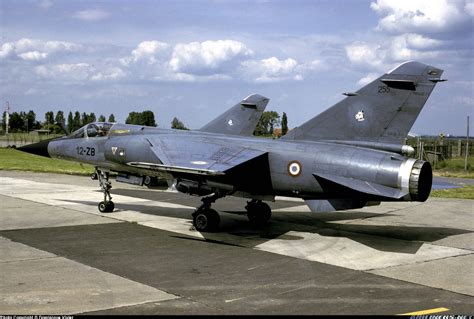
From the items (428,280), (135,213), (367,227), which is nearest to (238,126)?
(135,213)

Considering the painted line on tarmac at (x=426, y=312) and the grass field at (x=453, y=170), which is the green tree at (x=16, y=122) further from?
the painted line on tarmac at (x=426, y=312)

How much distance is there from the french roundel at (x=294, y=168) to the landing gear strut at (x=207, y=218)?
2.08 meters

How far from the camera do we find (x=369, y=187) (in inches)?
463

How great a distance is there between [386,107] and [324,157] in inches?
74.1

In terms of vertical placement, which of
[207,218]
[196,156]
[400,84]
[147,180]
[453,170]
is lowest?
[453,170]

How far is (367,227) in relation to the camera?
15.7m

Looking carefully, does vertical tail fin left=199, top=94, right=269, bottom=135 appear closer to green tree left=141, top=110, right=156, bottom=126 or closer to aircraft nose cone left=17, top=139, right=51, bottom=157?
aircraft nose cone left=17, top=139, right=51, bottom=157

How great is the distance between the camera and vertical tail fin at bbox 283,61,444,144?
41.1 feet

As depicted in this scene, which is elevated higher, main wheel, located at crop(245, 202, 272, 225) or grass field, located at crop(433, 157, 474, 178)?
main wheel, located at crop(245, 202, 272, 225)

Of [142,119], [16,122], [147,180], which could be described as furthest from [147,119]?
[16,122]

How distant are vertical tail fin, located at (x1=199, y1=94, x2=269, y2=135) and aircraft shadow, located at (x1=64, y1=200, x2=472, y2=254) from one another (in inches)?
126

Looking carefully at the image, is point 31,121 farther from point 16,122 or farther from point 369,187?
point 369,187

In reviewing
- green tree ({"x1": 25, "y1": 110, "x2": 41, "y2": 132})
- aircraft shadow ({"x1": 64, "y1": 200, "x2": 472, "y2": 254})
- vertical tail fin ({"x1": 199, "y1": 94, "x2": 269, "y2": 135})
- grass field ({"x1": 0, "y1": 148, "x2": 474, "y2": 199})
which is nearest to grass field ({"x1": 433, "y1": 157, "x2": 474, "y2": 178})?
grass field ({"x1": 0, "y1": 148, "x2": 474, "y2": 199})

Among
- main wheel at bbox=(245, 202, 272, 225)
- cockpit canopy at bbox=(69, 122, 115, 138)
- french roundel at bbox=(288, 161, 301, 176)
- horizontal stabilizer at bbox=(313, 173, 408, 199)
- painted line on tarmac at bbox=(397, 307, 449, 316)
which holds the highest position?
cockpit canopy at bbox=(69, 122, 115, 138)
